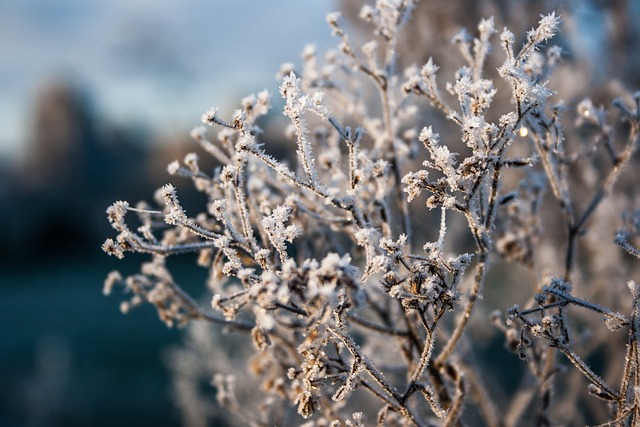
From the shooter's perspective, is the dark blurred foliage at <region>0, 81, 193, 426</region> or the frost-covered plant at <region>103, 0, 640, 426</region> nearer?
the frost-covered plant at <region>103, 0, 640, 426</region>

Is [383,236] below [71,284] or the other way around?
below

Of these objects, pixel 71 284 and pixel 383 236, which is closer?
pixel 383 236

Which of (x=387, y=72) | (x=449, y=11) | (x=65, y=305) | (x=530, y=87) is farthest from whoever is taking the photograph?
(x=65, y=305)

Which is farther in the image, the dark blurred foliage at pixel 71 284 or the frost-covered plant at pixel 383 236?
the dark blurred foliage at pixel 71 284

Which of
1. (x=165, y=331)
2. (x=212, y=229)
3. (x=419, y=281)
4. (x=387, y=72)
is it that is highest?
(x=165, y=331)

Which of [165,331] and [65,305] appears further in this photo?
[65,305]

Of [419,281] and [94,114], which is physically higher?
[94,114]

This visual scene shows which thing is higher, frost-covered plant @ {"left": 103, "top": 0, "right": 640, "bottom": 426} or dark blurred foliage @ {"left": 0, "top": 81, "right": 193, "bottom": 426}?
dark blurred foliage @ {"left": 0, "top": 81, "right": 193, "bottom": 426}

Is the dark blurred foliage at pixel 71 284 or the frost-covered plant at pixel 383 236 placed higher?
the dark blurred foliage at pixel 71 284

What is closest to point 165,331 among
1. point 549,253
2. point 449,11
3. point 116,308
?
point 116,308

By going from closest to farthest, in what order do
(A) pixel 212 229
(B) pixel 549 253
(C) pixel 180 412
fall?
(A) pixel 212 229, (B) pixel 549 253, (C) pixel 180 412

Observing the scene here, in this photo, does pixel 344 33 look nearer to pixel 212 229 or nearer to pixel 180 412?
pixel 212 229
